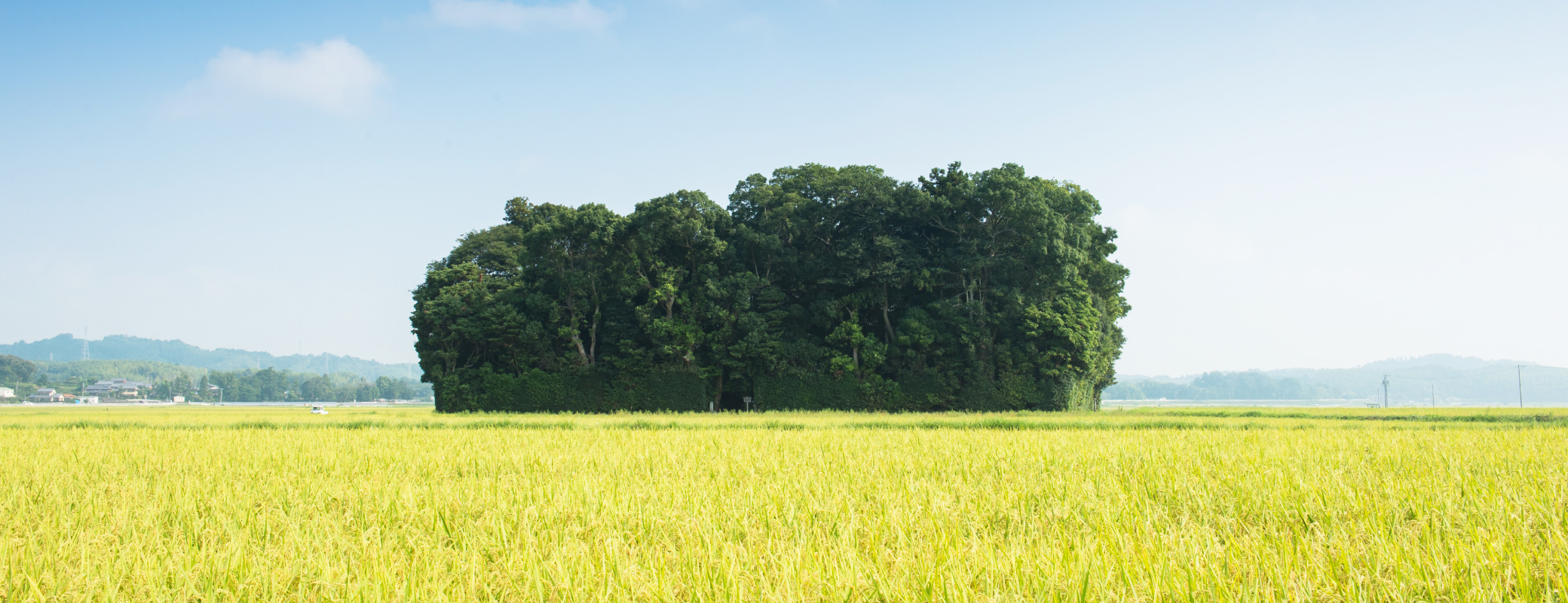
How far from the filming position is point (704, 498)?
16.9 feet

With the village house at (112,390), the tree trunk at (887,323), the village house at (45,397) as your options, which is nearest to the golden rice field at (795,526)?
the tree trunk at (887,323)

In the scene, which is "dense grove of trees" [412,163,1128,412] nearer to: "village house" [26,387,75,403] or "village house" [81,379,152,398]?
"village house" [26,387,75,403]

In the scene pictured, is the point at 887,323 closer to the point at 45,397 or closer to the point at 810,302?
the point at 810,302

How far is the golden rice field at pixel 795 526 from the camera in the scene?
9.25 feet

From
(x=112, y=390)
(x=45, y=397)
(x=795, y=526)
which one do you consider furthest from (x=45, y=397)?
(x=795, y=526)

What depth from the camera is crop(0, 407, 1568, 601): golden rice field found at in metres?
2.82

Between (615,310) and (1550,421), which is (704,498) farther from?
(615,310)

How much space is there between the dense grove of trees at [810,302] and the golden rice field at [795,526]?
27498 millimetres

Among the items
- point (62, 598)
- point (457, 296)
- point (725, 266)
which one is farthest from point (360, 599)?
point (457, 296)

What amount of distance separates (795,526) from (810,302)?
3534 centimetres

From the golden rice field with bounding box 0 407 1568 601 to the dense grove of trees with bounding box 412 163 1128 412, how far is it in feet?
90.2

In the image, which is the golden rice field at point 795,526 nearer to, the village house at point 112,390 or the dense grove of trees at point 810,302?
the dense grove of trees at point 810,302

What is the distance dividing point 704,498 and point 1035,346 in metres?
32.9

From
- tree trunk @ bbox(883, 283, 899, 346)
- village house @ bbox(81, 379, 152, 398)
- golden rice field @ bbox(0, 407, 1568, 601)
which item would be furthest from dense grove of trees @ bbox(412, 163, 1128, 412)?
village house @ bbox(81, 379, 152, 398)
